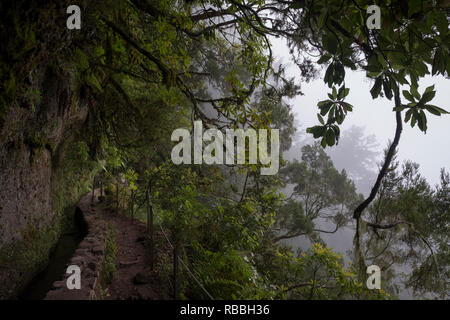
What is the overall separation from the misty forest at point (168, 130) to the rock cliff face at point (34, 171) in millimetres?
25

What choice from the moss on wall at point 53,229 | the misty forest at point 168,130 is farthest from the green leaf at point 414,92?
the moss on wall at point 53,229

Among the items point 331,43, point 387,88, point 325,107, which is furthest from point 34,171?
point 387,88

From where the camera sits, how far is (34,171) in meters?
4.19

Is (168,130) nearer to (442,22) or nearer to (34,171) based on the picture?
(34,171)

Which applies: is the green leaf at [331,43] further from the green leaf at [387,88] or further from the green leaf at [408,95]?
the green leaf at [408,95]

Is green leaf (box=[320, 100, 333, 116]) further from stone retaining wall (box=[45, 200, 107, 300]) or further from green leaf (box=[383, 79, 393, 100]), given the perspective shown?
stone retaining wall (box=[45, 200, 107, 300])

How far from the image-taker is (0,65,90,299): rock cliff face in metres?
3.30

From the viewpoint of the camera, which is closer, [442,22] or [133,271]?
[442,22]

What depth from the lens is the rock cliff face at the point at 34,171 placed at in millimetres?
3297

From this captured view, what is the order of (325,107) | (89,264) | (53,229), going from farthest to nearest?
(53,229) → (89,264) → (325,107)

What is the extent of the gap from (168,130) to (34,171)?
346cm

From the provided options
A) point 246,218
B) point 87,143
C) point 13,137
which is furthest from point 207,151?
point 87,143
